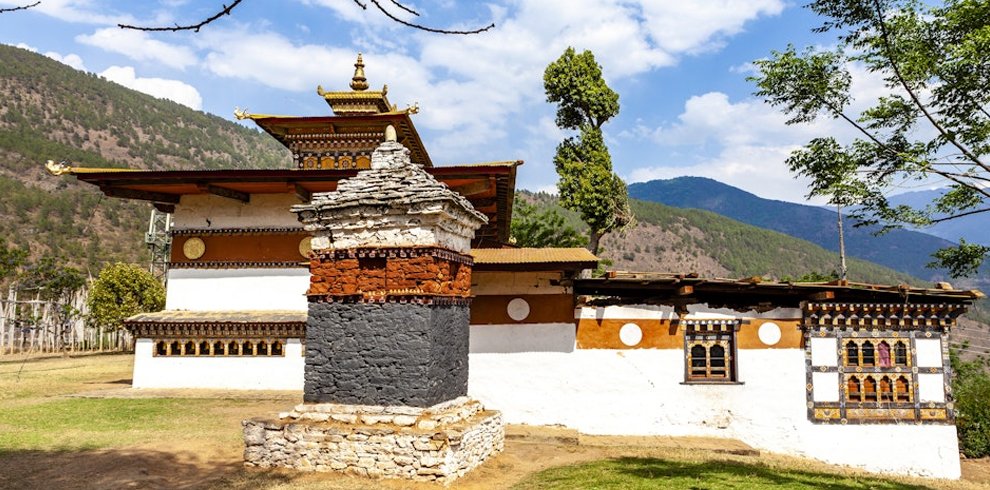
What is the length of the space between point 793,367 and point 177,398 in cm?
1353

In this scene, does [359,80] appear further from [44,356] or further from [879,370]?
[44,356]

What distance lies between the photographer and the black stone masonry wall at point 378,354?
25.7 ft

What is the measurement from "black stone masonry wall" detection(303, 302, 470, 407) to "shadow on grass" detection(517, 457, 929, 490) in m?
1.94

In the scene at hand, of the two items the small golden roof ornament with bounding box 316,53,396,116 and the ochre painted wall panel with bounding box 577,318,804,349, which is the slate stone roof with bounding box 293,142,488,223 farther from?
the small golden roof ornament with bounding box 316,53,396,116

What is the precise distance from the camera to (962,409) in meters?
16.3

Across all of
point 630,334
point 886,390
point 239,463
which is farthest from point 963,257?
point 239,463

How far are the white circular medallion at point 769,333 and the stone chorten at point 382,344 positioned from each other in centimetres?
601

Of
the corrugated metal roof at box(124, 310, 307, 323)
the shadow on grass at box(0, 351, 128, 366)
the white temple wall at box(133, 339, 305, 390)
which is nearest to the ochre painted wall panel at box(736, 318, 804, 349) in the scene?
the corrugated metal roof at box(124, 310, 307, 323)

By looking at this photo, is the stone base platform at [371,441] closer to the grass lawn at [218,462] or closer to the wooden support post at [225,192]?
the grass lawn at [218,462]

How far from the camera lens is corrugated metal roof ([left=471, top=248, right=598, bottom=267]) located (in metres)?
10.5

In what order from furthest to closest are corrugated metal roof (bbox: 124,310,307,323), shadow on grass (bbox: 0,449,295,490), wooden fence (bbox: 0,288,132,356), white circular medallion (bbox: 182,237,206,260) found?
wooden fence (bbox: 0,288,132,356) < white circular medallion (bbox: 182,237,206,260) < corrugated metal roof (bbox: 124,310,307,323) < shadow on grass (bbox: 0,449,295,490)

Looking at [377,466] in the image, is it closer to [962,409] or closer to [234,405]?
[234,405]

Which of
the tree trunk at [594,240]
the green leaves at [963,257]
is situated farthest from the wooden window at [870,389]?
the tree trunk at [594,240]

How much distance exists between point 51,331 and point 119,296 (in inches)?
190
